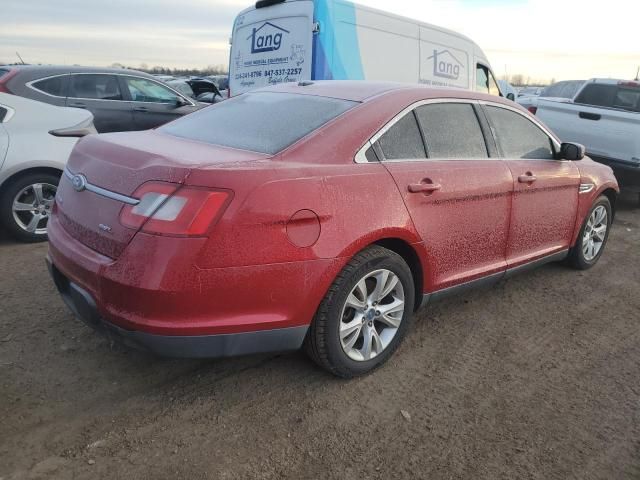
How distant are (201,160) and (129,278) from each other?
2.02 ft

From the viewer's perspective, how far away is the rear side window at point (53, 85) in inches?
265

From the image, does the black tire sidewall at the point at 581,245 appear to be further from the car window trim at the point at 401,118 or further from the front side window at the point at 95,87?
the front side window at the point at 95,87

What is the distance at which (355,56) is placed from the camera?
7133 mm

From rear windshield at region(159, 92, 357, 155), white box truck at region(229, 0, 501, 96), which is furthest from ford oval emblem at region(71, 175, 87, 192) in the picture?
white box truck at region(229, 0, 501, 96)

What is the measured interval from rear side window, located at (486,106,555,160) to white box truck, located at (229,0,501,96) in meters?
3.32

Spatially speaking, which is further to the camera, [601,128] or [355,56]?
[601,128]

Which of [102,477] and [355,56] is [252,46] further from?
[102,477]

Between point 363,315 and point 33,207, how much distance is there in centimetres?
369

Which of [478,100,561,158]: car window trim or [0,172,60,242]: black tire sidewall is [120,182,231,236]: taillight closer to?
[478,100,561,158]: car window trim

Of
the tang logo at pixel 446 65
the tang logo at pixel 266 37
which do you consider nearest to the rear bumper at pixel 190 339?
the tang logo at pixel 266 37

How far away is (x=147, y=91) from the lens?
7738 millimetres

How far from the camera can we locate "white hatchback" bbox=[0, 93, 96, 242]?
491 cm

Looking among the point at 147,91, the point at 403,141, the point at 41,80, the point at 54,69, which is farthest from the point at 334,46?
the point at 403,141

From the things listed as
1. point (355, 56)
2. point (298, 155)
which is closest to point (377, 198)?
point (298, 155)
